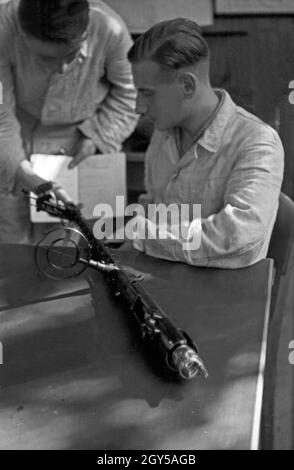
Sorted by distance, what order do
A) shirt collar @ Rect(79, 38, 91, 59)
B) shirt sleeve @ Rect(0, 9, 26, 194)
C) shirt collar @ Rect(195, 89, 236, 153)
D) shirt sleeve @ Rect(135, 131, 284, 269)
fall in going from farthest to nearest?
shirt collar @ Rect(79, 38, 91, 59) < shirt sleeve @ Rect(0, 9, 26, 194) < shirt collar @ Rect(195, 89, 236, 153) < shirt sleeve @ Rect(135, 131, 284, 269)

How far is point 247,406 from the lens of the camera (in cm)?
73

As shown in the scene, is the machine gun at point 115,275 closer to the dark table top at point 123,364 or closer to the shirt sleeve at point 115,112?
the dark table top at point 123,364

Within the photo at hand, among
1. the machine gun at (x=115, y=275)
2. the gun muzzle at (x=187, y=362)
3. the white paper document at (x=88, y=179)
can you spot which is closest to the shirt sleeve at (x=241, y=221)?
the machine gun at (x=115, y=275)

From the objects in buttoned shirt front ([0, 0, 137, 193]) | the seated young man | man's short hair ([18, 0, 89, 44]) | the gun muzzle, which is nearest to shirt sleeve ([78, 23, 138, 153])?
buttoned shirt front ([0, 0, 137, 193])

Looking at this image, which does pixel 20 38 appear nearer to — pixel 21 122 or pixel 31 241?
pixel 21 122

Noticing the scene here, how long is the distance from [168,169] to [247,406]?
72 centimetres

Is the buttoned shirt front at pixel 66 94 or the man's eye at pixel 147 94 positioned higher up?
the man's eye at pixel 147 94

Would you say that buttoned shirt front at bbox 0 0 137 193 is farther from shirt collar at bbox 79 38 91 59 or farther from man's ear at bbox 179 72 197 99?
man's ear at bbox 179 72 197 99

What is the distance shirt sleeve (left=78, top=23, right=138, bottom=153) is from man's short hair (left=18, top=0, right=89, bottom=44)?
0.20 m

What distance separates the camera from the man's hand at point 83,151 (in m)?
1.45

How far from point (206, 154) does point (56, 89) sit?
48 cm

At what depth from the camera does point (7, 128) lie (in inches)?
54.2

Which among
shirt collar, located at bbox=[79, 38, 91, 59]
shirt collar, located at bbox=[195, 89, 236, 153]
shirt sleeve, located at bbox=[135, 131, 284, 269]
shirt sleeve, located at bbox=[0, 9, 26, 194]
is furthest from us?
shirt collar, located at bbox=[79, 38, 91, 59]

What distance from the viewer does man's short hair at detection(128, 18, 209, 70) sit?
112 centimetres
